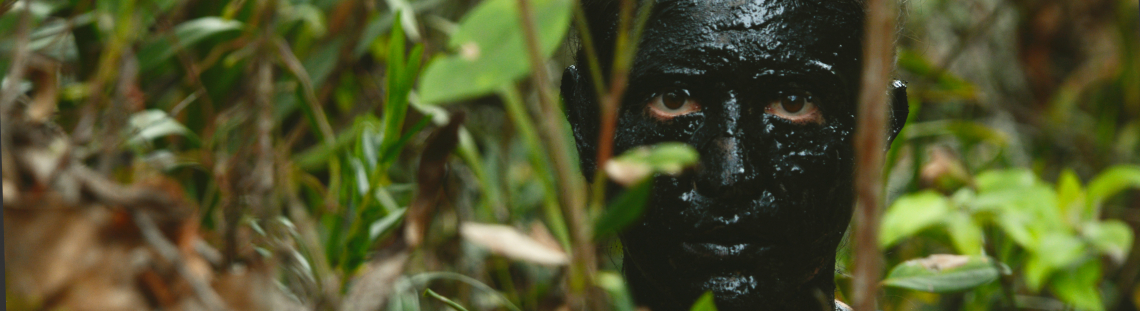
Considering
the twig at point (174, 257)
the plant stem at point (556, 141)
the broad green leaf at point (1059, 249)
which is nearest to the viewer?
the plant stem at point (556, 141)

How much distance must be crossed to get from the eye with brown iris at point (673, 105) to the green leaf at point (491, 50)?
325mm

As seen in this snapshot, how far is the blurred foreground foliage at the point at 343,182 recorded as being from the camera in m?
0.52

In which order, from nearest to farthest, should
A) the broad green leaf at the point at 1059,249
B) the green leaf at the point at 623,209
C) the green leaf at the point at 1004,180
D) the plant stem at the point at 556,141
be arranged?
the plant stem at the point at 556,141
the green leaf at the point at 623,209
the broad green leaf at the point at 1059,249
the green leaf at the point at 1004,180

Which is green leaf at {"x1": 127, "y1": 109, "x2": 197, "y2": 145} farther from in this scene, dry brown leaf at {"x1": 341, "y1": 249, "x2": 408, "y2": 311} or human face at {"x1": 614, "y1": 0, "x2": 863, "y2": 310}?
human face at {"x1": 614, "y1": 0, "x2": 863, "y2": 310}

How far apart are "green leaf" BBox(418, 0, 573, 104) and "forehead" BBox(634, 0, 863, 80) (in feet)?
1.05

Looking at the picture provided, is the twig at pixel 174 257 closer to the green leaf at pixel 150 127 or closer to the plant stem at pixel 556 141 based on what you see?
the green leaf at pixel 150 127

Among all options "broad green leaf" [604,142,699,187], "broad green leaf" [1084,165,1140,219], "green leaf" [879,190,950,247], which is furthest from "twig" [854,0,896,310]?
"broad green leaf" [1084,165,1140,219]

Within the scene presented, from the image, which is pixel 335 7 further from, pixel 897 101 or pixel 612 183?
pixel 897 101

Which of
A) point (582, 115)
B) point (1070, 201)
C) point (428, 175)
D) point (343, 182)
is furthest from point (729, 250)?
point (1070, 201)

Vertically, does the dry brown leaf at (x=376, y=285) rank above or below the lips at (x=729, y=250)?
below

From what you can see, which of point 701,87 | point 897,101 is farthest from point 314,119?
point 897,101

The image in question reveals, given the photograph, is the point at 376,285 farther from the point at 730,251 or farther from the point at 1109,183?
the point at 1109,183

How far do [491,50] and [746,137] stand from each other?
34 cm

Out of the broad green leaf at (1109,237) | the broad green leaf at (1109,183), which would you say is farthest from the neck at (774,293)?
the broad green leaf at (1109,183)
